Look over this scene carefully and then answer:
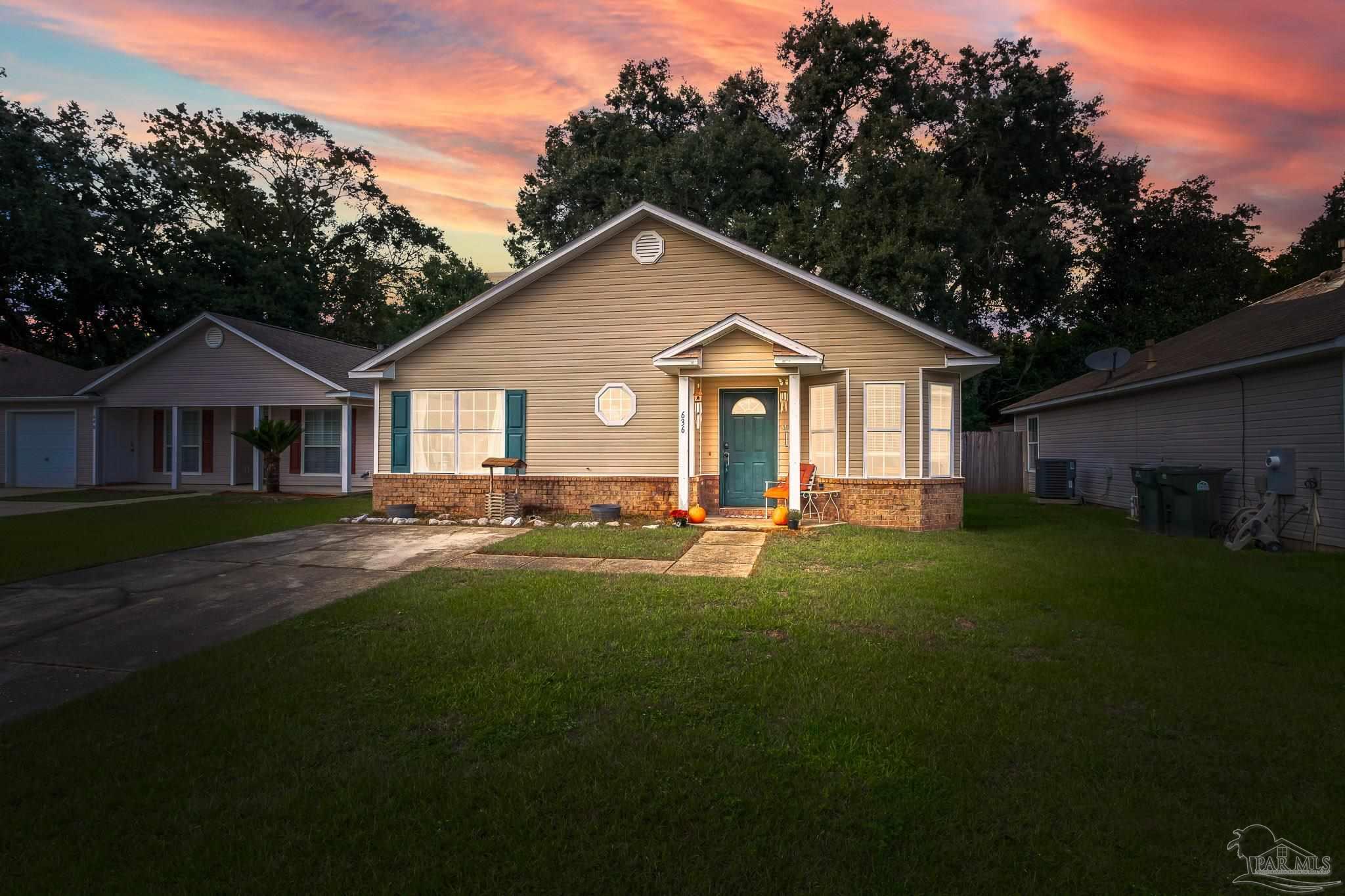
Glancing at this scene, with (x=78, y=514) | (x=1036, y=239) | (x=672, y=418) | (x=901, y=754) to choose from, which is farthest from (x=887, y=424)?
(x=1036, y=239)

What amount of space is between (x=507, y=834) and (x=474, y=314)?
474 inches

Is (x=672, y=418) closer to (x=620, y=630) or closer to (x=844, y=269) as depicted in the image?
(x=620, y=630)

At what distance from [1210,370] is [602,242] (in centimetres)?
1074

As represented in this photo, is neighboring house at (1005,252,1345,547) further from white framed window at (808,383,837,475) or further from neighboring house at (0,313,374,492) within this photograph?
neighboring house at (0,313,374,492)

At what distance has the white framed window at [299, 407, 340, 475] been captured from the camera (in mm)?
20438

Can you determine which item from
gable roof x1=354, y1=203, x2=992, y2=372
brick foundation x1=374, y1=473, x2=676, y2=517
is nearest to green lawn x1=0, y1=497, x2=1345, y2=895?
brick foundation x1=374, y1=473, x2=676, y2=517

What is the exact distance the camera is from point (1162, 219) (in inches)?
1251

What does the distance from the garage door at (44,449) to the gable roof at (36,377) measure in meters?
0.72

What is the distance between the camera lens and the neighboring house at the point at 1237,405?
995 cm

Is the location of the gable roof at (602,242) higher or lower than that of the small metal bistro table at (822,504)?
higher

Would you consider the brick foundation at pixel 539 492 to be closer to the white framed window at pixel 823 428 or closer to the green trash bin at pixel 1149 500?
the white framed window at pixel 823 428

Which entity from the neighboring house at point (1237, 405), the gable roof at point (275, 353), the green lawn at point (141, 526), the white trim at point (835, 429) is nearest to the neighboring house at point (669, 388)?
the white trim at point (835, 429)

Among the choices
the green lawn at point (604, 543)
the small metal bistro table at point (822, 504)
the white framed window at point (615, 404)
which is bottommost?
the green lawn at point (604, 543)

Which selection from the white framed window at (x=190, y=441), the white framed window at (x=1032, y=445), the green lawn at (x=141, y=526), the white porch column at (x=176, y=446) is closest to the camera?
the green lawn at (x=141, y=526)
